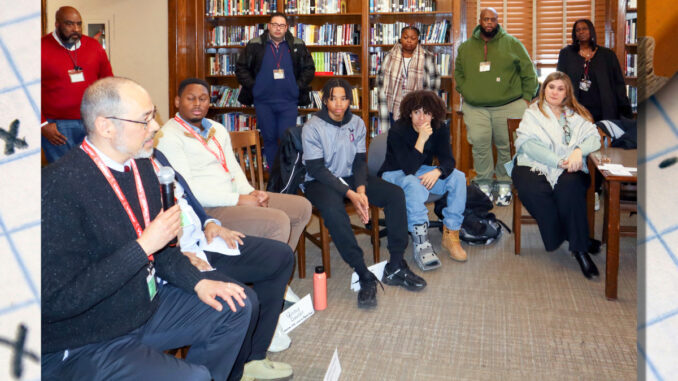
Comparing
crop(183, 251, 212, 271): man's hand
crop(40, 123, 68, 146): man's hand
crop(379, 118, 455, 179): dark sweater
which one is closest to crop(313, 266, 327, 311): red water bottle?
crop(183, 251, 212, 271): man's hand

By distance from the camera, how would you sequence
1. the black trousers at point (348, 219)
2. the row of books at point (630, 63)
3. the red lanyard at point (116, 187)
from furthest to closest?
the row of books at point (630, 63), the black trousers at point (348, 219), the red lanyard at point (116, 187)

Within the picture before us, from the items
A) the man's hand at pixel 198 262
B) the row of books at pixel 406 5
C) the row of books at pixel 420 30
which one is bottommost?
the man's hand at pixel 198 262

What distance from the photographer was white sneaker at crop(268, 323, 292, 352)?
2283 millimetres

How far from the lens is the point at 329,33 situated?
235 inches

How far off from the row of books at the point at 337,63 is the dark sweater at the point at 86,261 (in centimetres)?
475

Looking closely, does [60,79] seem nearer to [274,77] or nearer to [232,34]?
[274,77]

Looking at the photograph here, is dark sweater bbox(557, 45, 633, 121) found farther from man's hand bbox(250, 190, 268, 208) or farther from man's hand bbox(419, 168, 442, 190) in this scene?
man's hand bbox(250, 190, 268, 208)

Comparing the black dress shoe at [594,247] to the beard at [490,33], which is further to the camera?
the beard at [490,33]

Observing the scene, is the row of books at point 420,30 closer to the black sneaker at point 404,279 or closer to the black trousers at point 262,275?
the black sneaker at point 404,279

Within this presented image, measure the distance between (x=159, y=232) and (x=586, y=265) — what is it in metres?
2.60

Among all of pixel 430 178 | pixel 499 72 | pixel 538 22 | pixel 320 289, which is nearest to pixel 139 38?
pixel 499 72

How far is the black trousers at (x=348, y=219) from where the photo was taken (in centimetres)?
295

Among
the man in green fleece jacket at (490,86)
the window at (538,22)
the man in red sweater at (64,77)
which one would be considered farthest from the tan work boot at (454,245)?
the window at (538,22)

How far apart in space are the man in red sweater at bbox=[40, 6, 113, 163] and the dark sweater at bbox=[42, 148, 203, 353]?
2513 millimetres
